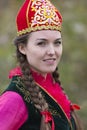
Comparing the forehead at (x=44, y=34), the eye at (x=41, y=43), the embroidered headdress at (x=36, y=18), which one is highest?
the embroidered headdress at (x=36, y=18)

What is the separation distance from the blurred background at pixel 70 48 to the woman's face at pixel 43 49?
2211 mm

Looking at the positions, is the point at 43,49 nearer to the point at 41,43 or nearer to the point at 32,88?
the point at 41,43

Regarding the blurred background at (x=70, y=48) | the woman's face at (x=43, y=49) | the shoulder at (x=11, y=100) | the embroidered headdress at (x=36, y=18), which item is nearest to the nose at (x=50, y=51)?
the woman's face at (x=43, y=49)

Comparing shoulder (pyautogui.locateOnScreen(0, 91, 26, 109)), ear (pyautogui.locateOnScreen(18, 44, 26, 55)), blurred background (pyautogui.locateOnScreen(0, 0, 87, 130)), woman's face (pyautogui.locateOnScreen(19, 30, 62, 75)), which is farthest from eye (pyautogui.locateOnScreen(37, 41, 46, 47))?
blurred background (pyautogui.locateOnScreen(0, 0, 87, 130))

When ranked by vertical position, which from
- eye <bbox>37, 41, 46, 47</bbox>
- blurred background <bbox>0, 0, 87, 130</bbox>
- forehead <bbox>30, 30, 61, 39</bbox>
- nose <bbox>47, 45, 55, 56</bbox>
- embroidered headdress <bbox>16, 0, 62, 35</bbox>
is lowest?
blurred background <bbox>0, 0, 87, 130</bbox>

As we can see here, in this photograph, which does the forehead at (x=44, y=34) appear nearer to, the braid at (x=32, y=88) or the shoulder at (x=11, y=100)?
the braid at (x=32, y=88)

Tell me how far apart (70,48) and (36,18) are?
446 cm

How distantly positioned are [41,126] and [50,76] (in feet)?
1.50

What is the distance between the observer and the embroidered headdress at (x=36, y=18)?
3.73 meters

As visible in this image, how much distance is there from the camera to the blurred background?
6764 millimetres

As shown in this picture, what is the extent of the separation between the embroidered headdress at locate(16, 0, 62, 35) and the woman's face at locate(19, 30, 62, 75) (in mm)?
49

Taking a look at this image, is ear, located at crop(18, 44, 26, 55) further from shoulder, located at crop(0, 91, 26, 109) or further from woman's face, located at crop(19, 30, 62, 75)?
shoulder, located at crop(0, 91, 26, 109)

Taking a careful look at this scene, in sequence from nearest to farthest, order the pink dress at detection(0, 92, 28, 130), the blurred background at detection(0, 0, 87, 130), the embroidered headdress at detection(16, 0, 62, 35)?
the pink dress at detection(0, 92, 28, 130), the embroidered headdress at detection(16, 0, 62, 35), the blurred background at detection(0, 0, 87, 130)

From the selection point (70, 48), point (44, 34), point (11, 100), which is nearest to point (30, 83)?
point (11, 100)
